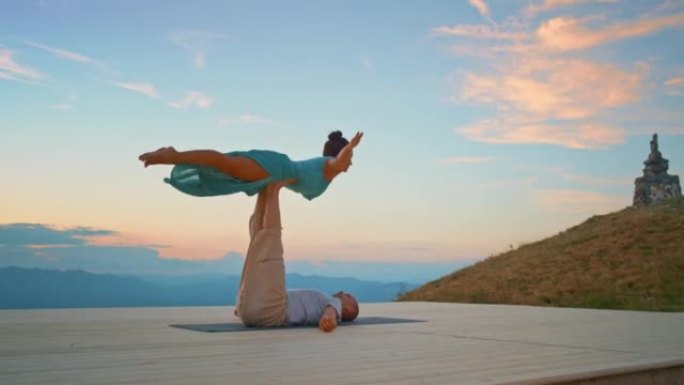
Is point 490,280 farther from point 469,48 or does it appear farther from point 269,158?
point 269,158

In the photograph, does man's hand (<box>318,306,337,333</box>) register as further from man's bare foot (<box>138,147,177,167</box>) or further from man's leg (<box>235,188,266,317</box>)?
man's bare foot (<box>138,147,177,167</box>)

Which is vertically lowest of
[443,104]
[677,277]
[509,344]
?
[509,344]

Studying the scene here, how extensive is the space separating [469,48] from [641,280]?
500 cm

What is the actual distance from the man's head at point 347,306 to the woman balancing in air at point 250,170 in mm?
839

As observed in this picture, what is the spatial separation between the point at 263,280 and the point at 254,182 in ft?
2.14

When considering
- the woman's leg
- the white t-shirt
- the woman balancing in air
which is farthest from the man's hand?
the woman's leg

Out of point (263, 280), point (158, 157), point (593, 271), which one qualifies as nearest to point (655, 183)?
point (593, 271)

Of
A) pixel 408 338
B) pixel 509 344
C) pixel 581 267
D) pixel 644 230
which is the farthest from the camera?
pixel 644 230

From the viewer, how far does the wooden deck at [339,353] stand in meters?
2.87

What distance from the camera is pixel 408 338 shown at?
177 inches

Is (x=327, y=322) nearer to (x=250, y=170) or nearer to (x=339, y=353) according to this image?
(x=250, y=170)

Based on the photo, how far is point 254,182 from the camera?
496cm

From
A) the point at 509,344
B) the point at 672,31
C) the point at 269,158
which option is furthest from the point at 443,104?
the point at 509,344

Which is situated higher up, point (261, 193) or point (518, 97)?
point (518, 97)
